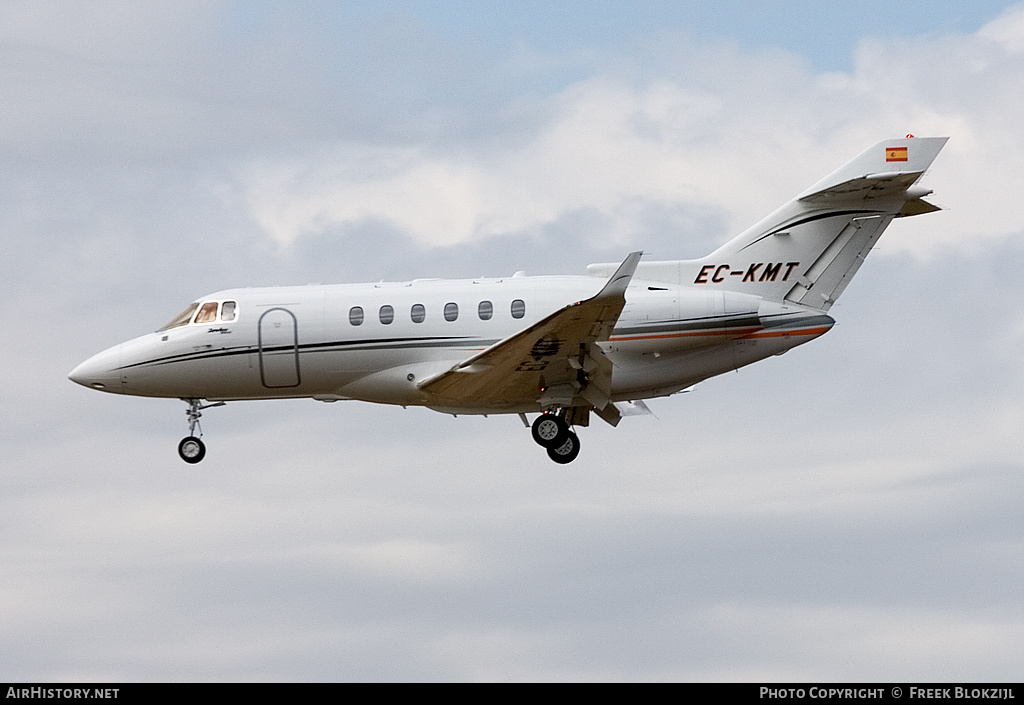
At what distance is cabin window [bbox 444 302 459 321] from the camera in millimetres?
28578

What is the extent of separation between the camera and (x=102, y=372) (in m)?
30.4

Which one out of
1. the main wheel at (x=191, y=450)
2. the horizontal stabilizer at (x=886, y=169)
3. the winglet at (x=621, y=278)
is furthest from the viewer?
the main wheel at (x=191, y=450)

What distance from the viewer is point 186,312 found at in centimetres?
3020

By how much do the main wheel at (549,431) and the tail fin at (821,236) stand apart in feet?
10.6

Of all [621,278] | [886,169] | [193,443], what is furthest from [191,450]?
[886,169]

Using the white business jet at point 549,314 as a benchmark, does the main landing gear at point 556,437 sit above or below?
below

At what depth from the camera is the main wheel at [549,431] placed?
2898cm

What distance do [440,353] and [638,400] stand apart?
4045 millimetres

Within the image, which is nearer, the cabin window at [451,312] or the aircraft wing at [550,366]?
the aircraft wing at [550,366]

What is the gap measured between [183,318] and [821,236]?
12.3 metres

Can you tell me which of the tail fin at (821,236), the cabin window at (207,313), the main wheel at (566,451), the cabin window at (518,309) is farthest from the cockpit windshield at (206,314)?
the tail fin at (821,236)

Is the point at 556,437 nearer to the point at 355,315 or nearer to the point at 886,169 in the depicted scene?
the point at 355,315

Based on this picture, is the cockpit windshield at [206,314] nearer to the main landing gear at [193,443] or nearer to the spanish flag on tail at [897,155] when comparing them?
the main landing gear at [193,443]
